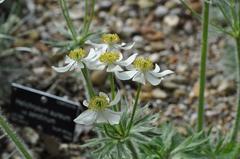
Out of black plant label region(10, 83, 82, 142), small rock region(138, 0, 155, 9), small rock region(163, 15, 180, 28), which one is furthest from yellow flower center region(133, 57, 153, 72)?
small rock region(138, 0, 155, 9)

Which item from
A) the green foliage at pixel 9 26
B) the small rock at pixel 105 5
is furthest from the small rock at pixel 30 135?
the small rock at pixel 105 5

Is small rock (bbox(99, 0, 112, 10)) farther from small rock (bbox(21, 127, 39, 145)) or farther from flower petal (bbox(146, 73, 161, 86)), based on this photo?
flower petal (bbox(146, 73, 161, 86))

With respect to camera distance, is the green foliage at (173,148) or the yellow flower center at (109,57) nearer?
the yellow flower center at (109,57)

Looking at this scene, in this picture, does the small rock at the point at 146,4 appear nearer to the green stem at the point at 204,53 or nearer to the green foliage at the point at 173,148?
the green stem at the point at 204,53

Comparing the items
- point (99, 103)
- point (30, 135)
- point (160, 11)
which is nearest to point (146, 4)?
point (160, 11)

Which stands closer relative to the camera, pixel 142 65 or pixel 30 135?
pixel 142 65

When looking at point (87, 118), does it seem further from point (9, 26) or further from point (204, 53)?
point (9, 26)
